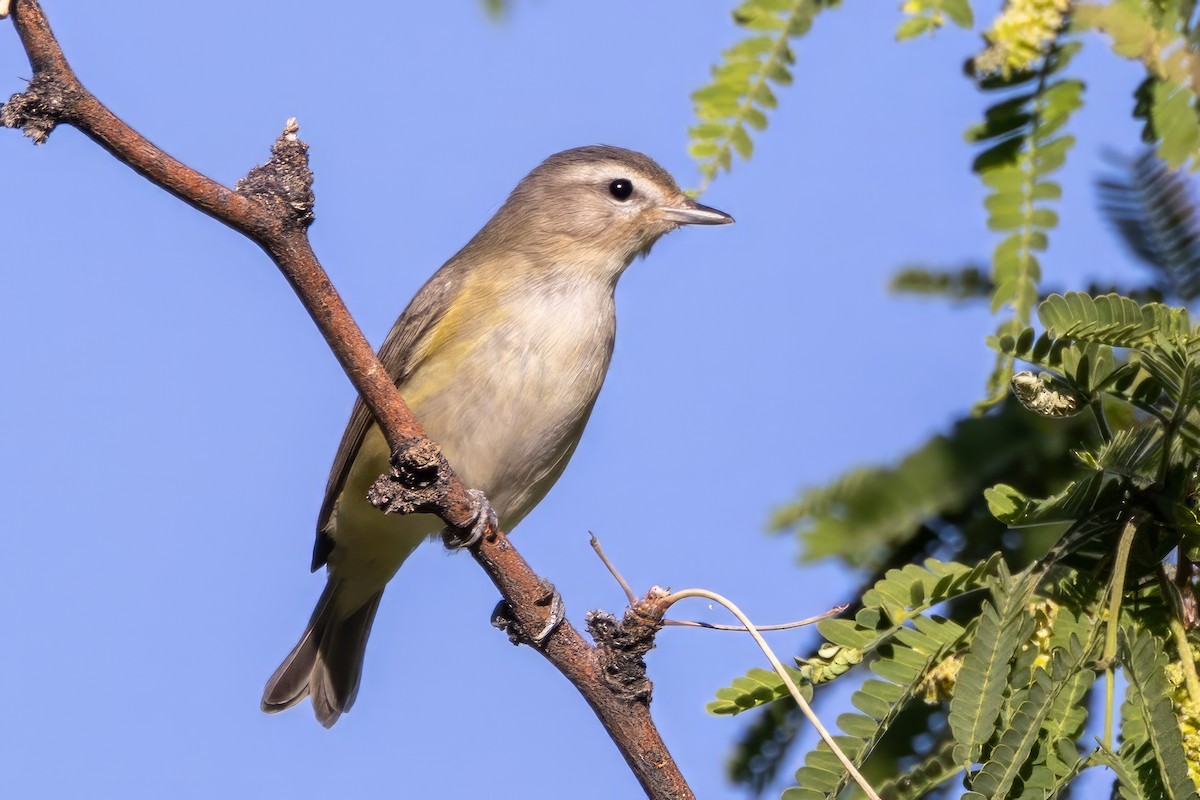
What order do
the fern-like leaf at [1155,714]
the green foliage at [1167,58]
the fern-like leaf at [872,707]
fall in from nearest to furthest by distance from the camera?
1. the fern-like leaf at [1155,714]
2. the fern-like leaf at [872,707]
3. the green foliage at [1167,58]

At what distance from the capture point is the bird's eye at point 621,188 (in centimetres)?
614

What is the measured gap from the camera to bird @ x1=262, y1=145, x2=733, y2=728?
5.21 m

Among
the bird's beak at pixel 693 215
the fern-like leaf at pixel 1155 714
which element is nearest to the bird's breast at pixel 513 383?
the bird's beak at pixel 693 215

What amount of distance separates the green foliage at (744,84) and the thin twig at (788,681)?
4.45 ft

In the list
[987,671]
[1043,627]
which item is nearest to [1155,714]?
[987,671]

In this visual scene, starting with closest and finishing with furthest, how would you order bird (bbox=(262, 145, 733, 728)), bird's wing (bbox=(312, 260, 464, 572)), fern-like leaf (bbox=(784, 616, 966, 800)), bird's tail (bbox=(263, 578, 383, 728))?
fern-like leaf (bbox=(784, 616, 966, 800)), bird (bbox=(262, 145, 733, 728)), bird's wing (bbox=(312, 260, 464, 572)), bird's tail (bbox=(263, 578, 383, 728))

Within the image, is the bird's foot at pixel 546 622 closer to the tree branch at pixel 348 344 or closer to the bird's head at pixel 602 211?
the tree branch at pixel 348 344

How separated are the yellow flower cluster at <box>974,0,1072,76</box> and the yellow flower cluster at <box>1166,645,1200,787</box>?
→ 173cm

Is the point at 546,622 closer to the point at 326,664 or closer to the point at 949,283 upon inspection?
the point at 949,283

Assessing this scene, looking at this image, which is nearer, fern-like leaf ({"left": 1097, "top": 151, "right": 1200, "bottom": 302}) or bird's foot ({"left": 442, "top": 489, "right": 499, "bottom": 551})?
bird's foot ({"left": 442, "top": 489, "right": 499, "bottom": 551})

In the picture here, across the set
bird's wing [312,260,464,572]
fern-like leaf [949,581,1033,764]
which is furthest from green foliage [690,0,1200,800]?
bird's wing [312,260,464,572]

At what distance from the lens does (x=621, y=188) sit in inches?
243

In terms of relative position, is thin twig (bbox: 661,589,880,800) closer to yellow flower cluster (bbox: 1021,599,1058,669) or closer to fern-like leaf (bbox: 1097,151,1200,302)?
yellow flower cluster (bbox: 1021,599,1058,669)

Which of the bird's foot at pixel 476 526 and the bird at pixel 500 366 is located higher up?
the bird at pixel 500 366
